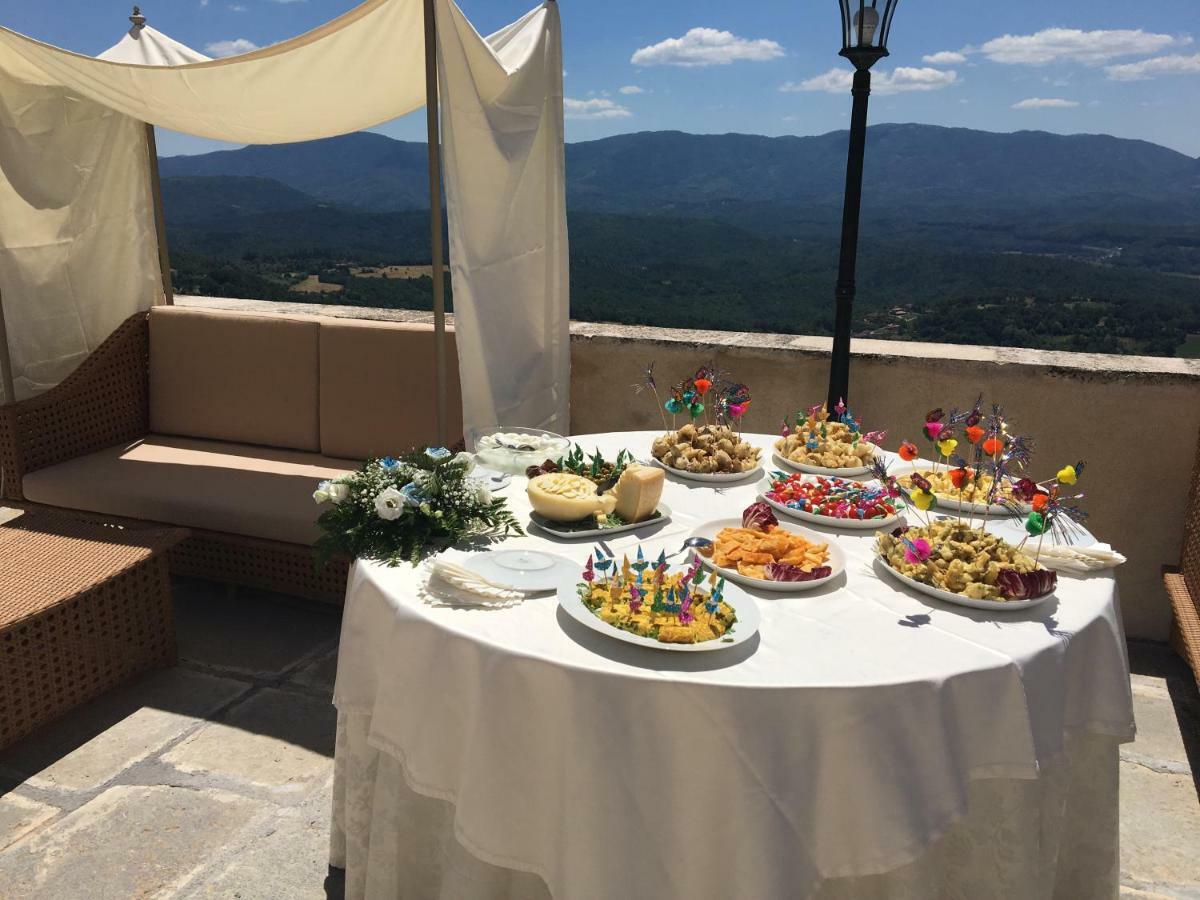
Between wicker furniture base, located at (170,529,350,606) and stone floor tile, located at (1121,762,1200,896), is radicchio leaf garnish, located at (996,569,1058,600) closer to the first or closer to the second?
stone floor tile, located at (1121,762,1200,896)

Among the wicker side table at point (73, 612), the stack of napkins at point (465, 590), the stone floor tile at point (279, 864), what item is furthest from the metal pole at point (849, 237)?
the wicker side table at point (73, 612)

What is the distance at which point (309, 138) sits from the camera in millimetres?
4703

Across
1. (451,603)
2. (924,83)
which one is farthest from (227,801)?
(924,83)

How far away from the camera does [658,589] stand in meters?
1.78

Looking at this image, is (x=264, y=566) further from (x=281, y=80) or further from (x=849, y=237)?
(x=849, y=237)

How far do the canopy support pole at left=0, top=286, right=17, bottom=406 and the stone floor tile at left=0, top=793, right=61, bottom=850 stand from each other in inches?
89.1

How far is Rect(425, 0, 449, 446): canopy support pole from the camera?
343 centimetres

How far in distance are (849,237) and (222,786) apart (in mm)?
2782

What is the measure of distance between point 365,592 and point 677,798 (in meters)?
0.82

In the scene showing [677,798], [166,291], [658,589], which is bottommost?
[677,798]

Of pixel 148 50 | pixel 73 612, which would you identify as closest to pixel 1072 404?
pixel 73 612

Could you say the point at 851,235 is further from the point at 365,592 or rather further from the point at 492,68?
the point at 365,592

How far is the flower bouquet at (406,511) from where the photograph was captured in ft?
7.03

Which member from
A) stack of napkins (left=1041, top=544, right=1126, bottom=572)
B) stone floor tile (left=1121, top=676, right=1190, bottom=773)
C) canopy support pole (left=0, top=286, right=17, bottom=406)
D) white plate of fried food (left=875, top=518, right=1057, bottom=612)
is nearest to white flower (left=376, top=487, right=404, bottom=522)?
white plate of fried food (left=875, top=518, right=1057, bottom=612)
